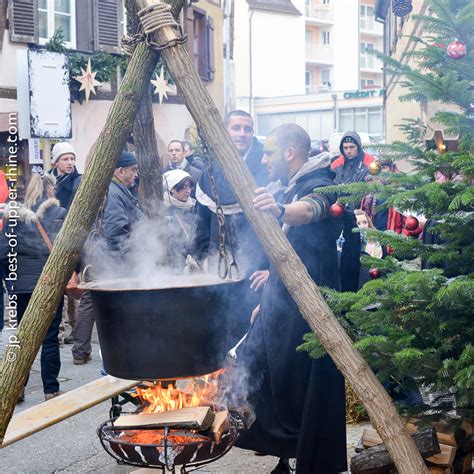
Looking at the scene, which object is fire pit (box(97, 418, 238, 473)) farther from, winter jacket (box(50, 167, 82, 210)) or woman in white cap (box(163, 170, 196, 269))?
winter jacket (box(50, 167, 82, 210))

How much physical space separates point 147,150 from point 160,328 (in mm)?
1246

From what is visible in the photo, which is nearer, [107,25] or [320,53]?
[107,25]

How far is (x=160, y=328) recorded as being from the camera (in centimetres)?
385

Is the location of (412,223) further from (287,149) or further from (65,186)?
(65,186)

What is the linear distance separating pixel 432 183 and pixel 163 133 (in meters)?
19.2

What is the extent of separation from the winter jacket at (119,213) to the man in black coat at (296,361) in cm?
200

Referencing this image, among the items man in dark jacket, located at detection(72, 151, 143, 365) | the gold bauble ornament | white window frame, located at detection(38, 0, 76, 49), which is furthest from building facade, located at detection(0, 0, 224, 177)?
the gold bauble ornament

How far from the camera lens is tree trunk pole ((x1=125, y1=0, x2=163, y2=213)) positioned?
3844 millimetres

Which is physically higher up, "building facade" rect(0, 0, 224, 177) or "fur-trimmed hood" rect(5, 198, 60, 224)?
"building facade" rect(0, 0, 224, 177)

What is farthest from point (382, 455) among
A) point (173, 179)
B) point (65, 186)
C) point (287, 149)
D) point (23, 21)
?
point (23, 21)

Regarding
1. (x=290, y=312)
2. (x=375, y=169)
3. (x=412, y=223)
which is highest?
(x=375, y=169)

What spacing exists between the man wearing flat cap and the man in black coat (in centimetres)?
192

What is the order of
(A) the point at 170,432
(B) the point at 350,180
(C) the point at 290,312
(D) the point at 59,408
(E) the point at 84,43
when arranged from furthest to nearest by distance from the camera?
(E) the point at 84,43, (B) the point at 350,180, (D) the point at 59,408, (C) the point at 290,312, (A) the point at 170,432

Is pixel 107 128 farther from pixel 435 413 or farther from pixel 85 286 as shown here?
pixel 435 413
